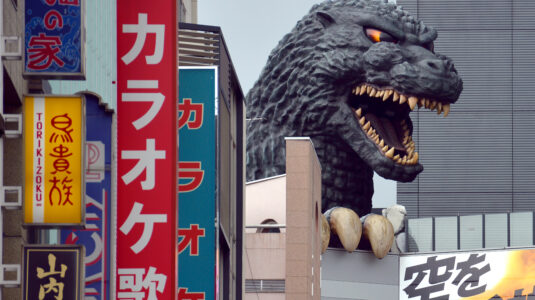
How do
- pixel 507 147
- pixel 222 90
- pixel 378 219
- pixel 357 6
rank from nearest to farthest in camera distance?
pixel 222 90 < pixel 357 6 < pixel 378 219 < pixel 507 147

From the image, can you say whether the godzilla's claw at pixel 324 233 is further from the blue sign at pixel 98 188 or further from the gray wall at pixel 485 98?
the gray wall at pixel 485 98

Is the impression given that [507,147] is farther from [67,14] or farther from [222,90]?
[67,14]

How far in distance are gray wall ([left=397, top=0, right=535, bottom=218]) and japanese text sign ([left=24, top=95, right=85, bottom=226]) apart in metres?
45.4

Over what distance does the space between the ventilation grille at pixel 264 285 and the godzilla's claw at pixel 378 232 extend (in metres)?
2.22

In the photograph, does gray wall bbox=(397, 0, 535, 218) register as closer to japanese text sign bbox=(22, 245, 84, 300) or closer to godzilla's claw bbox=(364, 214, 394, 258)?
godzilla's claw bbox=(364, 214, 394, 258)

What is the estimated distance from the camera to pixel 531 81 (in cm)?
5900

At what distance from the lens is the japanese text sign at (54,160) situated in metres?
12.6

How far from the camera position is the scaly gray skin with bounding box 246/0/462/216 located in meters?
29.7

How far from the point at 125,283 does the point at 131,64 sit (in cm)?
195

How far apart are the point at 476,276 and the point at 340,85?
14.4 m

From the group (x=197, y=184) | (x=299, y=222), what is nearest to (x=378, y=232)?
(x=299, y=222)

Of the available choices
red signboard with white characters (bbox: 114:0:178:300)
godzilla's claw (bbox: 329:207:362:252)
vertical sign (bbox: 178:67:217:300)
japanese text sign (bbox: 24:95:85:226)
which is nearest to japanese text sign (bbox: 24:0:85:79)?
japanese text sign (bbox: 24:95:85:226)

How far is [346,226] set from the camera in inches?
1238

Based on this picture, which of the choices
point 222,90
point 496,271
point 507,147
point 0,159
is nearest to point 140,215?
point 0,159
